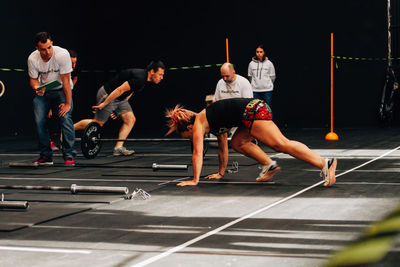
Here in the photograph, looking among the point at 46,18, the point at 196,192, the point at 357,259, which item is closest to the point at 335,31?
the point at 46,18

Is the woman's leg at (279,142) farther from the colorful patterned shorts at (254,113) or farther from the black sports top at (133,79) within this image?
the black sports top at (133,79)

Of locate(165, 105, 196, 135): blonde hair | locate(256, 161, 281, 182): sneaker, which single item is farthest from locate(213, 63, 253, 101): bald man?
locate(165, 105, 196, 135): blonde hair

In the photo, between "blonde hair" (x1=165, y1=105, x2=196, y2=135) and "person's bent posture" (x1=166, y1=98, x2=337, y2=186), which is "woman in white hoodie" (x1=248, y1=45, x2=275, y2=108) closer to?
"person's bent posture" (x1=166, y1=98, x2=337, y2=186)

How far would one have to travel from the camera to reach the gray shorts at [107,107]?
340 inches

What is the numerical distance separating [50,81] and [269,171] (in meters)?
3.13

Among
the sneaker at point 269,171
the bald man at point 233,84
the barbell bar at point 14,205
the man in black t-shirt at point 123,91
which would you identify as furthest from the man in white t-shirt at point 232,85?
the barbell bar at point 14,205

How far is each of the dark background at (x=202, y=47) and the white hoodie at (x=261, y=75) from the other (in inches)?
85.6

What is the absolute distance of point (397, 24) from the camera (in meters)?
12.9

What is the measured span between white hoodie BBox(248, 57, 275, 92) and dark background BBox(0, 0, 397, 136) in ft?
7.14

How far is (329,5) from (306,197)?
9.17 meters

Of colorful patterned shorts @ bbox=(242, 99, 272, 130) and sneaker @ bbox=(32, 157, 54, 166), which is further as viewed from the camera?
sneaker @ bbox=(32, 157, 54, 166)

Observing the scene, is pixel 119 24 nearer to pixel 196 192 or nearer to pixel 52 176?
pixel 52 176

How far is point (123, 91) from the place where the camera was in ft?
26.7

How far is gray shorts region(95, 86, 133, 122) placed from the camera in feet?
28.4
